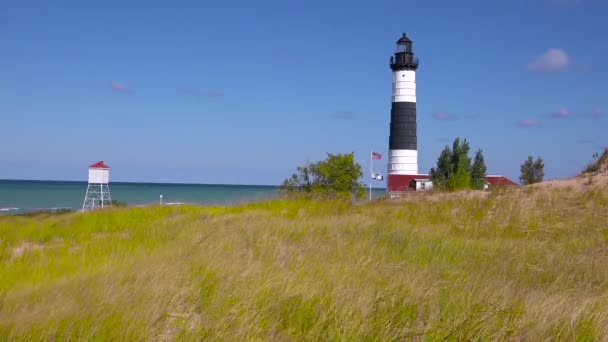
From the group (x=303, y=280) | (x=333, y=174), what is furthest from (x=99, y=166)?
(x=303, y=280)

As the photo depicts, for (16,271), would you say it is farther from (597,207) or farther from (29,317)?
(597,207)

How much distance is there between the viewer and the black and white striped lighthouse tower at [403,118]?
147 ft

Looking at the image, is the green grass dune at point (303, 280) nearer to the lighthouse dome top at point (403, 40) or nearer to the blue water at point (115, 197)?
the blue water at point (115, 197)

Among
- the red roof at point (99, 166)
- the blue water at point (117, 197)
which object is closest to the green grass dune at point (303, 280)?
the blue water at point (117, 197)

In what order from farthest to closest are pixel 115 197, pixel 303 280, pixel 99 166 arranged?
1. pixel 115 197
2. pixel 99 166
3. pixel 303 280

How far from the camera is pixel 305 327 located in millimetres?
4449

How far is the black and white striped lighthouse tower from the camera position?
44.8m

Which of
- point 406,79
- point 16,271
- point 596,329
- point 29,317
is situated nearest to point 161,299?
point 29,317

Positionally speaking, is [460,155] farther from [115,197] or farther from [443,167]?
[115,197]

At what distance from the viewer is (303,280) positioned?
5598 mm

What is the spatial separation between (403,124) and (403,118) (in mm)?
465

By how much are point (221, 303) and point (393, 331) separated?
1455 mm

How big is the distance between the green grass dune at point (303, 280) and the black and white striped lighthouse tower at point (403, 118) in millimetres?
33465

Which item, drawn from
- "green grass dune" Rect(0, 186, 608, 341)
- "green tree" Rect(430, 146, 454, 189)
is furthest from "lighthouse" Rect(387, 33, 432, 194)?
"green grass dune" Rect(0, 186, 608, 341)
